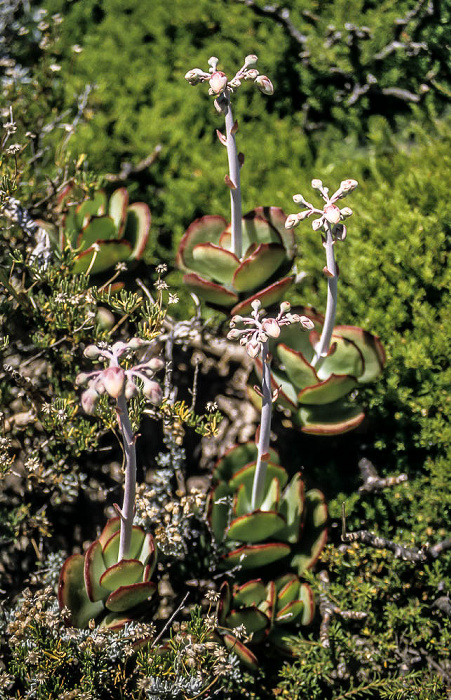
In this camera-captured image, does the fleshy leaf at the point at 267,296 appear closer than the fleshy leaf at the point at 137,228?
Yes

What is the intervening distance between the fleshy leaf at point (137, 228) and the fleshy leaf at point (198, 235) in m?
0.20

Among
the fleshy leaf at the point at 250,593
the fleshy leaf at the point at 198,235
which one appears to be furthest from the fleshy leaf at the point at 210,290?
the fleshy leaf at the point at 250,593

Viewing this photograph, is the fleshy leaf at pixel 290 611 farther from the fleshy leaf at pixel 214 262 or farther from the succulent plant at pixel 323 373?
the fleshy leaf at pixel 214 262

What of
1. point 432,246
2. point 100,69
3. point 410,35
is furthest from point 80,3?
point 432,246

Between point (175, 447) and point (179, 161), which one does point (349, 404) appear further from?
point (179, 161)

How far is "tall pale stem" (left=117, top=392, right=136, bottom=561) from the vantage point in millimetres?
1535

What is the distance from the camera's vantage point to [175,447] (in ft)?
7.22

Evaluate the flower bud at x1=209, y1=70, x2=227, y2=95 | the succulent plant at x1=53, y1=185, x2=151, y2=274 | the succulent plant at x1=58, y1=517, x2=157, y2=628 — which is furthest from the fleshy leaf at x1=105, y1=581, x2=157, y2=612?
the flower bud at x1=209, y1=70, x2=227, y2=95

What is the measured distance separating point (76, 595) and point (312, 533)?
A: 2.58ft

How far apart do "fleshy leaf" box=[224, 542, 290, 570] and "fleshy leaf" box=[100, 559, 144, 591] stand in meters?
0.31

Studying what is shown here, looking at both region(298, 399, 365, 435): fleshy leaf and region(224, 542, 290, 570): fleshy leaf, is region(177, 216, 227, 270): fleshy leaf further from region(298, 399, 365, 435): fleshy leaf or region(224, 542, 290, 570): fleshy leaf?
region(224, 542, 290, 570): fleshy leaf

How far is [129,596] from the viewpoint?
A: 1796 mm

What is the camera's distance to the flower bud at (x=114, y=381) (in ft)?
4.53

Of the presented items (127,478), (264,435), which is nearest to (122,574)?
(127,478)
